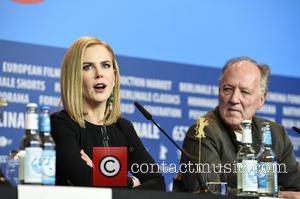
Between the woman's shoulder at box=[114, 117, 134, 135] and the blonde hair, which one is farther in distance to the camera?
the woman's shoulder at box=[114, 117, 134, 135]

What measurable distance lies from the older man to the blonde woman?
0.88 ft

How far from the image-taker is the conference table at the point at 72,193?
2301 millimetres

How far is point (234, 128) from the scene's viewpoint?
13.0ft

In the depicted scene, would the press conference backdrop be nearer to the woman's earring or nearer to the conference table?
the woman's earring

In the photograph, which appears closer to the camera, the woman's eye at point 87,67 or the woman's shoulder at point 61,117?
the woman's shoulder at point 61,117

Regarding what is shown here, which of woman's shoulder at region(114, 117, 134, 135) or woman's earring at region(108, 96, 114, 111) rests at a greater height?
woman's earring at region(108, 96, 114, 111)

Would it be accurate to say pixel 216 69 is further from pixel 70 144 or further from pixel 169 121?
pixel 70 144

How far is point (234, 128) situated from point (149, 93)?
81cm

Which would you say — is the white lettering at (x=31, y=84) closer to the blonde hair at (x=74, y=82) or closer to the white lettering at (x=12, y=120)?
the white lettering at (x=12, y=120)

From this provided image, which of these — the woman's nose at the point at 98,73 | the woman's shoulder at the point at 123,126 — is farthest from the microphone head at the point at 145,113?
the woman's shoulder at the point at 123,126
